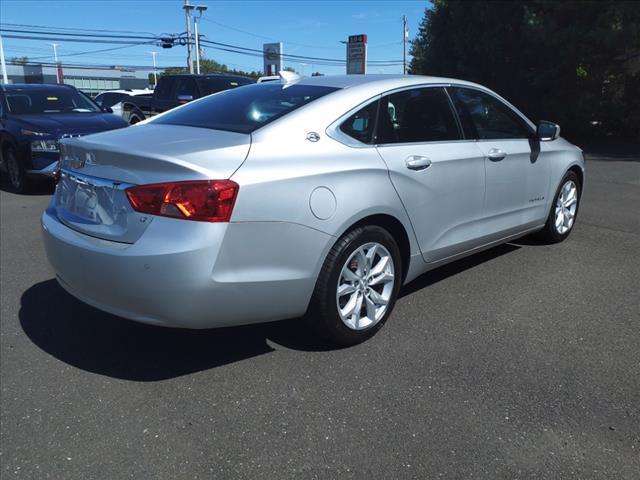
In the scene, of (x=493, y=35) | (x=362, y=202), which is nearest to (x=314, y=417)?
(x=362, y=202)

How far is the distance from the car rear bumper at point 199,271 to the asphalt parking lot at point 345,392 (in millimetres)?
455

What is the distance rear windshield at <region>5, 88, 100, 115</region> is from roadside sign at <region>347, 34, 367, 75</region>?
39.2ft

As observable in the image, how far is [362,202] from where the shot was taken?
3223 mm

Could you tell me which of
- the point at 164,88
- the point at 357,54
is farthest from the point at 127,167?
the point at 357,54

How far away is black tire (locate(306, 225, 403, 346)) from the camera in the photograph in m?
3.14

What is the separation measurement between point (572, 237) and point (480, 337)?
298 centimetres

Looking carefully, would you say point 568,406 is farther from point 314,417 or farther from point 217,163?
point 217,163

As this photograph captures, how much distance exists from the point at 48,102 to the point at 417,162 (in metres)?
8.06

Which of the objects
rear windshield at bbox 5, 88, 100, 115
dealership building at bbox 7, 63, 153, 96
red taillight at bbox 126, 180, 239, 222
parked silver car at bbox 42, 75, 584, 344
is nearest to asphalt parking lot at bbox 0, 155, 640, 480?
parked silver car at bbox 42, 75, 584, 344

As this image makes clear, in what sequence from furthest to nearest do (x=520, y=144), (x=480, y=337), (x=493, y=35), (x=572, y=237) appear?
(x=493, y=35), (x=572, y=237), (x=520, y=144), (x=480, y=337)

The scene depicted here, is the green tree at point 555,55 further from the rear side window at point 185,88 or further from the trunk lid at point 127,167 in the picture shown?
the trunk lid at point 127,167

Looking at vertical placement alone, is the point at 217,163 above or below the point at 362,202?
above

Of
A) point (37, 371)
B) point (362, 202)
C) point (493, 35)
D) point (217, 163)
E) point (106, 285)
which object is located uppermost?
point (493, 35)

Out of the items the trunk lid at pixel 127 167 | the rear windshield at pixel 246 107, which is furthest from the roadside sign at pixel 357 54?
the trunk lid at pixel 127 167
